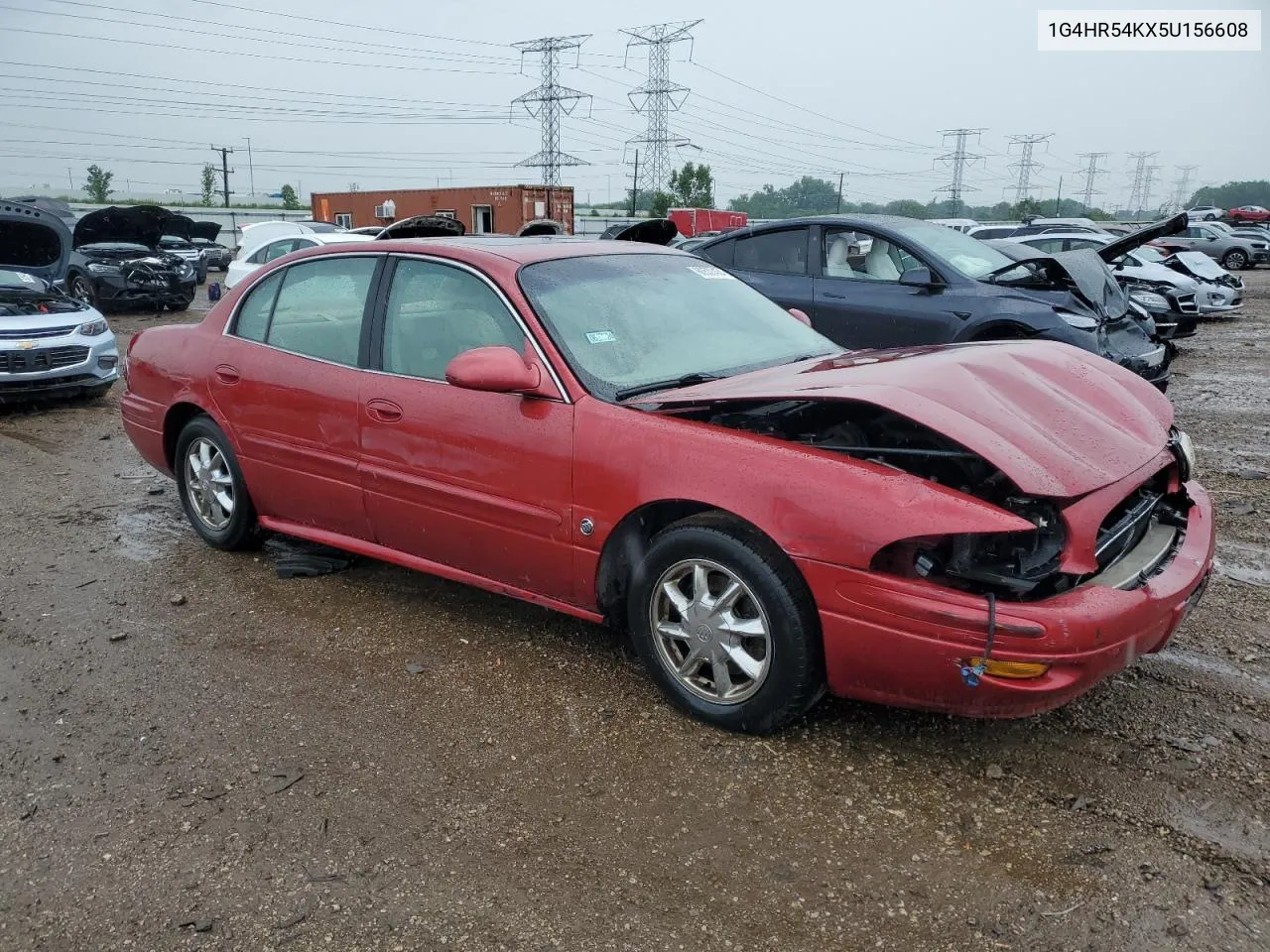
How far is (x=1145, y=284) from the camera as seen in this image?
13164 mm

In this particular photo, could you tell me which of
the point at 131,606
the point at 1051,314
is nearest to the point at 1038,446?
the point at 131,606

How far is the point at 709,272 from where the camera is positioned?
4266mm

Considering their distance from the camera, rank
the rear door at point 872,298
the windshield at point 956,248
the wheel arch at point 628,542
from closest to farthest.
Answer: the wheel arch at point 628,542 < the rear door at point 872,298 < the windshield at point 956,248

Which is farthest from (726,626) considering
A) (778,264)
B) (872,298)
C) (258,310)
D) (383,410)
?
(778,264)

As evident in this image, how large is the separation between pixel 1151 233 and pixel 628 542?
4260mm

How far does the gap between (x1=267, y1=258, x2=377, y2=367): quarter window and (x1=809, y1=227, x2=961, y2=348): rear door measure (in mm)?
4089

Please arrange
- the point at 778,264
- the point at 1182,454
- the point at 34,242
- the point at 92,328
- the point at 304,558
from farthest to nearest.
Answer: the point at 34,242, the point at 92,328, the point at 778,264, the point at 304,558, the point at 1182,454

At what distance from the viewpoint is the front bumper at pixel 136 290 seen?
16.8 meters

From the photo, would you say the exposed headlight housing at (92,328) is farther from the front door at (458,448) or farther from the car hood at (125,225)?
the car hood at (125,225)

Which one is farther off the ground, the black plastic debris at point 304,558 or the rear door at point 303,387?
the rear door at point 303,387

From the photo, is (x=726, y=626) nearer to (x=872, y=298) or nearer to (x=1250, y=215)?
(x=872, y=298)

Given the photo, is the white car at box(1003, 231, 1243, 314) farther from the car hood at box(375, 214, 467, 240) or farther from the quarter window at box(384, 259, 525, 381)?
the quarter window at box(384, 259, 525, 381)

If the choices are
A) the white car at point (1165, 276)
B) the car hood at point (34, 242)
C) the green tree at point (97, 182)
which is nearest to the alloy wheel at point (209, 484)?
the car hood at point (34, 242)

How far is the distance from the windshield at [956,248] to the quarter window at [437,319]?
15.7ft
